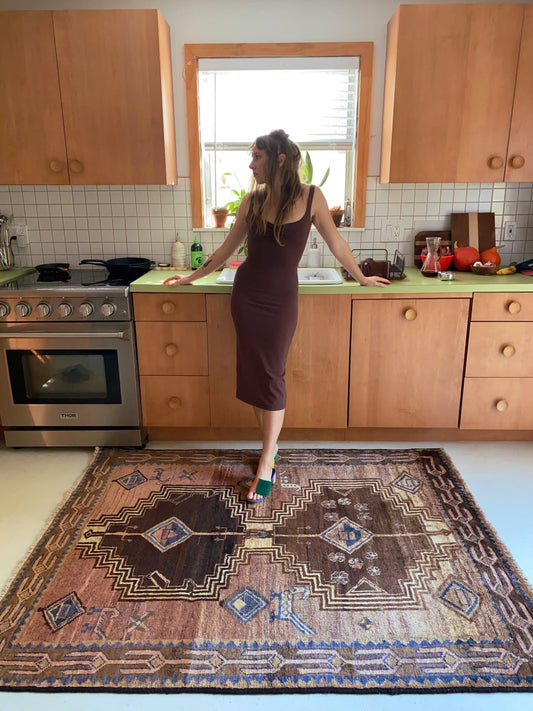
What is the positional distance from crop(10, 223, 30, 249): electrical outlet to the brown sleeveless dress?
1.59 m

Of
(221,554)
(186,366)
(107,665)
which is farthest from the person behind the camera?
(186,366)

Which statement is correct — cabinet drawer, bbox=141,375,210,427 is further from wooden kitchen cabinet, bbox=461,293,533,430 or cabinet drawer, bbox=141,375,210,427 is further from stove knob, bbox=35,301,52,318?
wooden kitchen cabinet, bbox=461,293,533,430

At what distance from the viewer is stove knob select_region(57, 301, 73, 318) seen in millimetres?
2762

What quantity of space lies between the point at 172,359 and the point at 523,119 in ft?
7.05

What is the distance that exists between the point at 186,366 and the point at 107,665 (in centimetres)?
152

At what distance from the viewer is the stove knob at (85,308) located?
2764mm

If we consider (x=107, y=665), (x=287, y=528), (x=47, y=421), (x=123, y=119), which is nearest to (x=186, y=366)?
(x=47, y=421)

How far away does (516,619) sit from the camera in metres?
1.83

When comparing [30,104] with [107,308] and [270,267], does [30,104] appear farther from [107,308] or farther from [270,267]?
[270,267]

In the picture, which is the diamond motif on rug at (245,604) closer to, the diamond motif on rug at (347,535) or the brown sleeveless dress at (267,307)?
the diamond motif on rug at (347,535)

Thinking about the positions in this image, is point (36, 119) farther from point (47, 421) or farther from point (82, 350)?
point (47, 421)

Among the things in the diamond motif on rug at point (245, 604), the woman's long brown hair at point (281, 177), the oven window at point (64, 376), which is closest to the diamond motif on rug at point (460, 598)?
the diamond motif on rug at point (245, 604)

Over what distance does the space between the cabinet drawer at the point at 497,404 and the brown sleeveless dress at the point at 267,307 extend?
1.07m

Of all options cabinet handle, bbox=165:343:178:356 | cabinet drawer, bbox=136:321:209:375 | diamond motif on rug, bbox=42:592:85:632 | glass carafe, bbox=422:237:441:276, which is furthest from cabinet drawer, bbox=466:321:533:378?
diamond motif on rug, bbox=42:592:85:632
